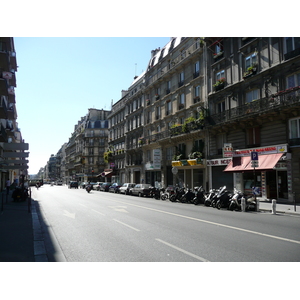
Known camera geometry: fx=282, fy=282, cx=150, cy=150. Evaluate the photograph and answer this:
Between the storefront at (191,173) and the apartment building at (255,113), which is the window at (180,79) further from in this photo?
the storefront at (191,173)

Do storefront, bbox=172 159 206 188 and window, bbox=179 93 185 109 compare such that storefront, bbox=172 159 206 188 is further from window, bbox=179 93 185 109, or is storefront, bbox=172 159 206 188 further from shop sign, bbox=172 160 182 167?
window, bbox=179 93 185 109

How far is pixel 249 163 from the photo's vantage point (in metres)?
21.7

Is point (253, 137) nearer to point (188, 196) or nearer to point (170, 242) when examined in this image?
point (188, 196)

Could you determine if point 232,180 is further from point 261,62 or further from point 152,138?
point 152,138

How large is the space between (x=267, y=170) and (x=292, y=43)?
29.5 ft

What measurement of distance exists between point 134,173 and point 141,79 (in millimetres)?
15935

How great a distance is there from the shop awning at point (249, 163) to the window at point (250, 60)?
7.68m

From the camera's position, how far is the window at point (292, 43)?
62.7 ft

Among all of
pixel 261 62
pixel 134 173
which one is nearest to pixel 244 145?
pixel 261 62

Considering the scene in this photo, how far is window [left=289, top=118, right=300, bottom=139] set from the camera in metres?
18.9

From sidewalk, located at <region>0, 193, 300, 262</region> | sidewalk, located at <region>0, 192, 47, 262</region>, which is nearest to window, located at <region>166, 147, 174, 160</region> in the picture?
sidewalk, located at <region>0, 193, 300, 262</region>

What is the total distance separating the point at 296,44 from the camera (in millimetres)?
19203

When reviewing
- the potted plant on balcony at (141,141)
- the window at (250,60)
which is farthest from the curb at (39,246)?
the potted plant on balcony at (141,141)

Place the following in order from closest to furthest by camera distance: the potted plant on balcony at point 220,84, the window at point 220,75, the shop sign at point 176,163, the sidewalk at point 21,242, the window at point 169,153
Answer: the sidewalk at point 21,242 < the potted plant on balcony at point 220,84 < the window at point 220,75 < the shop sign at point 176,163 < the window at point 169,153
